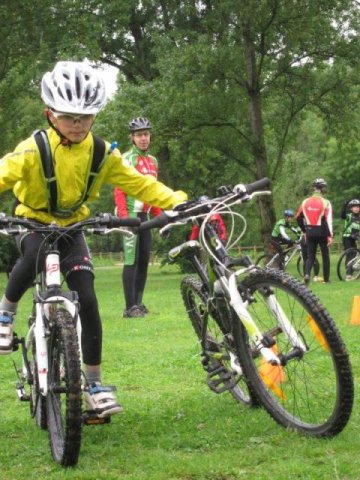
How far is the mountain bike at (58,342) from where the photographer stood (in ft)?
13.9

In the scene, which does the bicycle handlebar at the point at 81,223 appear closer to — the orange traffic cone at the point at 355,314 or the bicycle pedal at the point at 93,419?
the bicycle pedal at the point at 93,419

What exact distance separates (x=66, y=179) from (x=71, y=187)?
2.5 inches

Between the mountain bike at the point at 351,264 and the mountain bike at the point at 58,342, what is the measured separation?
48.0 feet

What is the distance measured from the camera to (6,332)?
5055 mm

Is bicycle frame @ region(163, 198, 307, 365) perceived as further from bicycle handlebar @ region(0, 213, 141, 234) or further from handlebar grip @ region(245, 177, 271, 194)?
bicycle handlebar @ region(0, 213, 141, 234)

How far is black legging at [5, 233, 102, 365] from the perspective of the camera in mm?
4871

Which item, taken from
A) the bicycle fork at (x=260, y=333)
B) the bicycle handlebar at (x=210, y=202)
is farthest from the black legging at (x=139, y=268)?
the bicycle fork at (x=260, y=333)

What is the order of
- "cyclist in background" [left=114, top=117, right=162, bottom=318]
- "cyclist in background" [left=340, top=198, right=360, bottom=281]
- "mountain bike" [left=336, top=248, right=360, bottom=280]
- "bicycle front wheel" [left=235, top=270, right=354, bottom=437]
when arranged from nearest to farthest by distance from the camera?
1. "bicycle front wheel" [left=235, top=270, right=354, bottom=437]
2. "cyclist in background" [left=114, top=117, right=162, bottom=318]
3. "mountain bike" [left=336, top=248, right=360, bottom=280]
4. "cyclist in background" [left=340, top=198, right=360, bottom=281]

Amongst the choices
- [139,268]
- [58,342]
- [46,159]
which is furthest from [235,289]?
[139,268]

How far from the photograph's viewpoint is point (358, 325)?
379 inches

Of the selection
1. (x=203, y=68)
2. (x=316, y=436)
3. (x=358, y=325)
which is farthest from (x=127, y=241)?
(x=203, y=68)

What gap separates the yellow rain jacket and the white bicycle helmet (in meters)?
0.28

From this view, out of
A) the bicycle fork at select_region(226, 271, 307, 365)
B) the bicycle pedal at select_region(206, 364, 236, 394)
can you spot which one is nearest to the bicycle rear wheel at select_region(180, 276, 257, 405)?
the bicycle pedal at select_region(206, 364, 236, 394)

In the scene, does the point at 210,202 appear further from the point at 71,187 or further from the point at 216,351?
the point at 216,351
